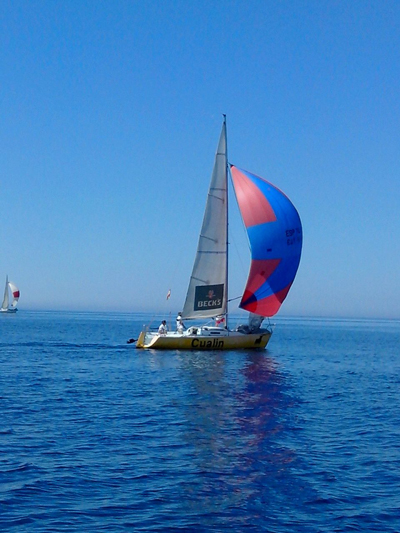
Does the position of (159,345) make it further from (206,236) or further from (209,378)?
(209,378)

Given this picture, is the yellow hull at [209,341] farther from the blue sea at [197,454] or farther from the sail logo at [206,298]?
the blue sea at [197,454]

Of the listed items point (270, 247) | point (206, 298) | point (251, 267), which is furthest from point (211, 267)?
point (270, 247)

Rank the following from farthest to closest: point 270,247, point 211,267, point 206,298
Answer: point 211,267 < point 206,298 < point 270,247

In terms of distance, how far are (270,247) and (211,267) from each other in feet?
15.6

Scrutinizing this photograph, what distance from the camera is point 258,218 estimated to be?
41469 mm

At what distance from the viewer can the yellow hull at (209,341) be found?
135 ft

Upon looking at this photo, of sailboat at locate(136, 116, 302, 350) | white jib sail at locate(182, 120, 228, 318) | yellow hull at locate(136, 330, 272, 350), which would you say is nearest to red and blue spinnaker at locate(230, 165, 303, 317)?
sailboat at locate(136, 116, 302, 350)

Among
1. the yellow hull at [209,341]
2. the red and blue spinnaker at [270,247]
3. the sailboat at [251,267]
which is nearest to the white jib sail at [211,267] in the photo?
the sailboat at [251,267]

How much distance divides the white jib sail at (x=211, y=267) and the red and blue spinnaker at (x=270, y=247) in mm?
2239

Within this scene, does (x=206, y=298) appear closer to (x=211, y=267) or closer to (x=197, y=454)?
(x=211, y=267)

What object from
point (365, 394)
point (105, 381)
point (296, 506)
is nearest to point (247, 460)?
point (296, 506)

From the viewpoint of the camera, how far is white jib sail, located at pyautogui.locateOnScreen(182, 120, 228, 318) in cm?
4344

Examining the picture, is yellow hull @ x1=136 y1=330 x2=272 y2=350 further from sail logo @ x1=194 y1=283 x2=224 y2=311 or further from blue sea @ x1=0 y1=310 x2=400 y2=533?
blue sea @ x1=0 y1=310 x2=400 y2=533

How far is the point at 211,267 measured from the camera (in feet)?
143
